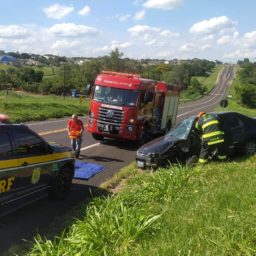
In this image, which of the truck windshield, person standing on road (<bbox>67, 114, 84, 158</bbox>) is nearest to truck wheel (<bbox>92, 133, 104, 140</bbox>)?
the truck windshield

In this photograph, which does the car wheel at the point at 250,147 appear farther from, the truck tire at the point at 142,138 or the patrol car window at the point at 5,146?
the patrol car window at the point at 5,146

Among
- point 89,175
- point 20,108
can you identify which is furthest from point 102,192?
point 20,108

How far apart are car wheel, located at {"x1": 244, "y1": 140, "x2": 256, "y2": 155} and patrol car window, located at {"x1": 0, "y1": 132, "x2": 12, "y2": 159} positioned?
27.2ft

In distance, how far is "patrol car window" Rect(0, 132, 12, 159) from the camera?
790cm

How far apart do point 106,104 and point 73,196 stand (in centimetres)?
835

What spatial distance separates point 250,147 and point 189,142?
2102 mm

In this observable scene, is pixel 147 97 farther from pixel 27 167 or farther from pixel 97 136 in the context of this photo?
pixel 27 167

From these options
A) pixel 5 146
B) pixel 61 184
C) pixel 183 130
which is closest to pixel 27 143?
pixel 5 146

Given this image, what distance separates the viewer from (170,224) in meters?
6.38

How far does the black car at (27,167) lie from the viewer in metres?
7.95

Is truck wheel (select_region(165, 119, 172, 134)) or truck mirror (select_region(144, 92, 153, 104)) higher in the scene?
truck mirror (select_region(144, 92, 153, 104))

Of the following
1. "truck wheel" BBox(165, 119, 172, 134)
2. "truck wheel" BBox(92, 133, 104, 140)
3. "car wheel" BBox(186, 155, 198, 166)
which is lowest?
"truck wheel" BBox(92, 133, 104, 140)

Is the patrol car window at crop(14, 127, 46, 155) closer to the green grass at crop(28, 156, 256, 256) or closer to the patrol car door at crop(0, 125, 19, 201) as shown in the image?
the patrol car door at crop(0, 125, 19, 201)

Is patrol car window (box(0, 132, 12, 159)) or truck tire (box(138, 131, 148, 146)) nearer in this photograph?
patrol car window (box(0, 132, 12, 159))
